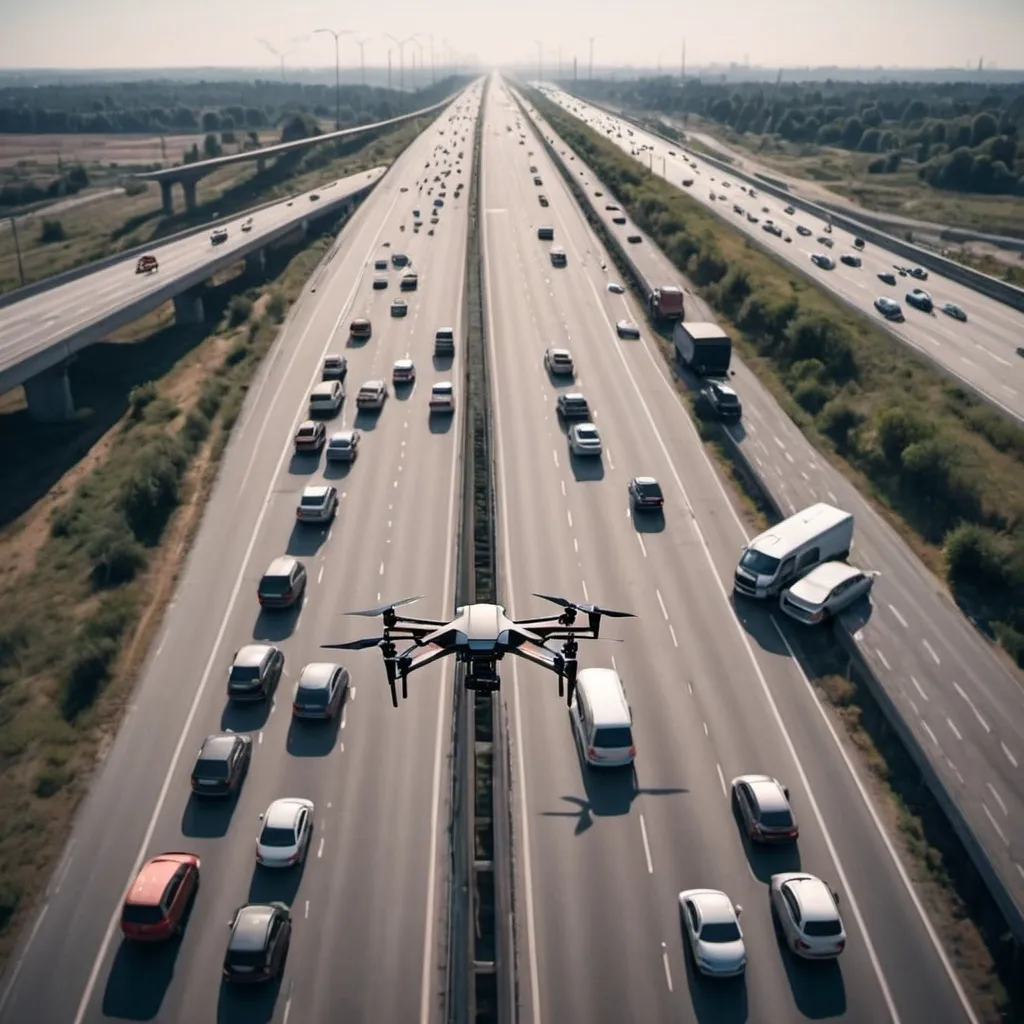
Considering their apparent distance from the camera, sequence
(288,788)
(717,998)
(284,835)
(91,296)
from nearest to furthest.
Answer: (717,998) → (284,835) → (288,788) → (91,296)

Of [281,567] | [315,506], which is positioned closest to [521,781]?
[281,567]

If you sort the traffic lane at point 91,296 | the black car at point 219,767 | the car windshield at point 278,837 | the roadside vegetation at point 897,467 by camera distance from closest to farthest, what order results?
the roadside vegetation at point 897,467, the car windshield at point 278,837, the black car at point 219,767, the traffic lane at point 91,296

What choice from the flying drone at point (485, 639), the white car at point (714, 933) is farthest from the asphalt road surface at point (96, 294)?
the white car at point (714, 933)

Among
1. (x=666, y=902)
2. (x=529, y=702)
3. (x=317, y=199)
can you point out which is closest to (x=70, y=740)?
(x=529, y=702)

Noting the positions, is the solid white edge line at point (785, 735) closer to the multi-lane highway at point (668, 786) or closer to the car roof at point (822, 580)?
the multi-lane highway at point (668, 786)

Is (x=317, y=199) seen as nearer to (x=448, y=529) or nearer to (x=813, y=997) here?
(x=448, y=529)

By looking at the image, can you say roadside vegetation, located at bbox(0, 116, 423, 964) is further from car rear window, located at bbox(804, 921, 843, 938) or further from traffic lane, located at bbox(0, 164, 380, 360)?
car rear window, located at bbox(804, 921, 843, 938)

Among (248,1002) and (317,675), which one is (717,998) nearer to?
(248,1002)

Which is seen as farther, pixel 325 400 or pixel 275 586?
pixel 325 400
